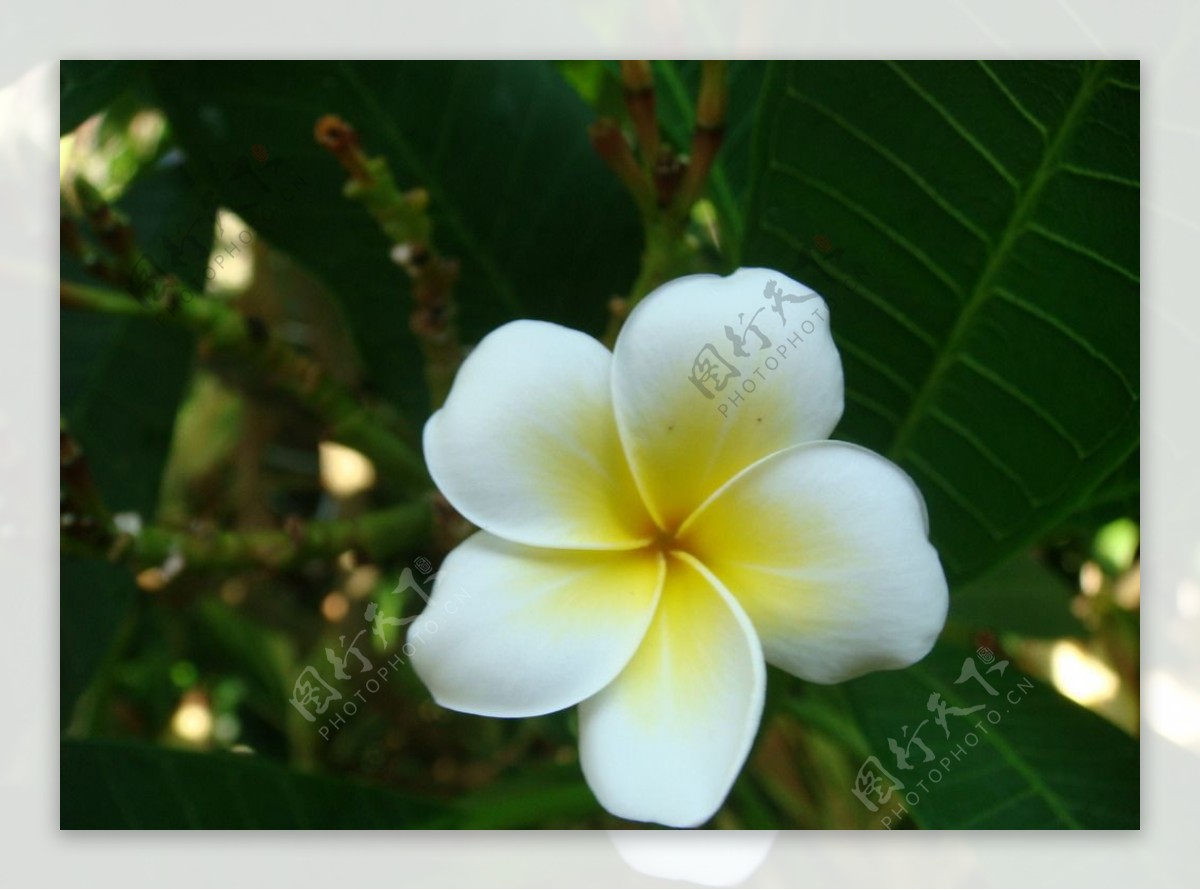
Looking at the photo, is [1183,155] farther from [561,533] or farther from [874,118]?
[561,533]

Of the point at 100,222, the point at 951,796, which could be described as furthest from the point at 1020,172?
the point at 100,222

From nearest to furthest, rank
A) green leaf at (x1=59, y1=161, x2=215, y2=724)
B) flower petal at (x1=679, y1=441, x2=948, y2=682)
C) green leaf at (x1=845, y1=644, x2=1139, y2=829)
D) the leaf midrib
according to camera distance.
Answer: flower petal at (x1=679, y1=441, x2=948, y2=682)
the leaf midrib
green leaf at (x1=845, y1=644, x2=1139, y2=829)
green leaf at (x1=59, y1=161, x2=215, y2=724)

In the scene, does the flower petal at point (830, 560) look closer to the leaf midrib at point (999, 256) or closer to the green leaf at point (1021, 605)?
the leaf midrib at point (999, 256)

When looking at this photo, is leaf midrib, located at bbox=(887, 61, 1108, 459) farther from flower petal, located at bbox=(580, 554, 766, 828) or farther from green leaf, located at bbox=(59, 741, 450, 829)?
green leaf, located at bbox=(59, 741, 450, 829)

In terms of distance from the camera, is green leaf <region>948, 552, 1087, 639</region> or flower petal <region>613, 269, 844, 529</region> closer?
flower petal <region>613, 269, 844, 529</region>

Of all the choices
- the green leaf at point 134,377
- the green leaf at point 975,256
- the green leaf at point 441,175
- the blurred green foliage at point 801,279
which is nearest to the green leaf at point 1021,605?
the blurred green foliage at point 801,279

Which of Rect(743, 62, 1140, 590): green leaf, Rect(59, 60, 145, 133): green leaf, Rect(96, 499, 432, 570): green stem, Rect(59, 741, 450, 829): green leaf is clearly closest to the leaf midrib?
Rect(743, 62, 1140, 590): green leaf

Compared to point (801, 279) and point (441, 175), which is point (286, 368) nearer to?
point (441, 175)
